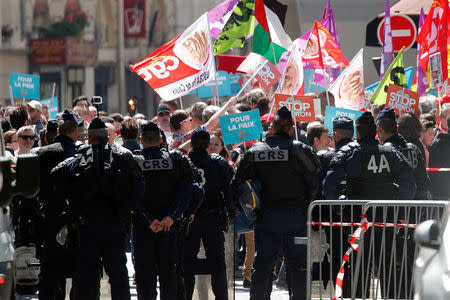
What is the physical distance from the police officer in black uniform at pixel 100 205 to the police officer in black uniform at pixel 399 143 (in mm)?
2702

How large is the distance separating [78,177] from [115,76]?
32.6 m

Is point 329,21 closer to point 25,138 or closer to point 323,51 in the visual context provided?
point 323,51

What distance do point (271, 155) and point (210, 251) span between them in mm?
1181

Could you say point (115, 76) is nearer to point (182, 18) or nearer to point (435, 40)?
point (182, 18)

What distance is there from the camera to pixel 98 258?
9.44 meters

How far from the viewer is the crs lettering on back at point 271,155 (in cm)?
1005

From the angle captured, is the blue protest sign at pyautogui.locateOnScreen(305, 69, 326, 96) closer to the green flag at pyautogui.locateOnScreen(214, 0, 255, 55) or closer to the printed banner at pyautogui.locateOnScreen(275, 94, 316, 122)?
the green flag at pyautogui.locateOnScreen(214, 0, 255, 55)

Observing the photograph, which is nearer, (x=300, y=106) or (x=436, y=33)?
(x=300, y=106)

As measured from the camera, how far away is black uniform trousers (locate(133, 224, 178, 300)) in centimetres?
991

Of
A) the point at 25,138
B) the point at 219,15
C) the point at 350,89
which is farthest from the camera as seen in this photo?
the point at 219,15

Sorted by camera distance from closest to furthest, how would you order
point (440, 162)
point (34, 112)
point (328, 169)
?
point (328, 169)
point (440, 162)
point (34, 112)

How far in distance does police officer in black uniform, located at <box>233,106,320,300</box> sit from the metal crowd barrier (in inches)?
7.2

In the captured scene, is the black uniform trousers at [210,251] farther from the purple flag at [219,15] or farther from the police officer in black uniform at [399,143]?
the purple flag at [219,15]

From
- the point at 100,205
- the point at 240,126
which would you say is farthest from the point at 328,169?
the point at 100,205
